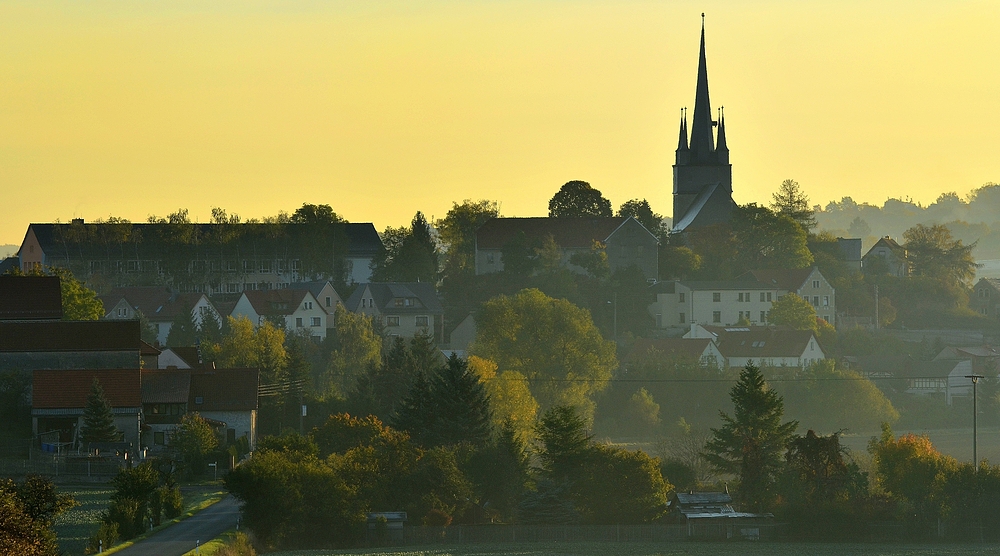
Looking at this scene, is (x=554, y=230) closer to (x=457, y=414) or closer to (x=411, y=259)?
(x=411, y=259)

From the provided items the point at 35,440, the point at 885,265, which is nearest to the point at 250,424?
the point at 35,440

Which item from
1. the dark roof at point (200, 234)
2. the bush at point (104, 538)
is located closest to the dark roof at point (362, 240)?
the dark roof at point (200, 234)

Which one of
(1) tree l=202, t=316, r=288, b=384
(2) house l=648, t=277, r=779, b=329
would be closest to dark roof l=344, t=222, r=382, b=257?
(2) house l=648, t=277, r=779, b=329

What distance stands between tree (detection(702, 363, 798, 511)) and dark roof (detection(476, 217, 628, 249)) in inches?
2256

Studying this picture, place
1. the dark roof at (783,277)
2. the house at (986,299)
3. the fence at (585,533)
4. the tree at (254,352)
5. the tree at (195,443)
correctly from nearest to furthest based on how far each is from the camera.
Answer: the fence at (585,533), the tree at (195,443), the tree at (254,352), the dark roof at (783,277), the house at (986,299)

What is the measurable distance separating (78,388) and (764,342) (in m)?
53.1

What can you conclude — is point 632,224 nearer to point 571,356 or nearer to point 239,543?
point 571,356

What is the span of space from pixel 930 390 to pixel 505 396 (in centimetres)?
3533

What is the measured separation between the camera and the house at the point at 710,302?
111500 millimetres

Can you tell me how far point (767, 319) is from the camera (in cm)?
11188

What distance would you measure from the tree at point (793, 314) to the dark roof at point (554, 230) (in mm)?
14736

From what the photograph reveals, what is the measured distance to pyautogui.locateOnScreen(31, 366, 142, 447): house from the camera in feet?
194

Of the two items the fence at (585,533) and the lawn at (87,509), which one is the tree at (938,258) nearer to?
the fence at (585,533)

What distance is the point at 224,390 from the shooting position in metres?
62.7
